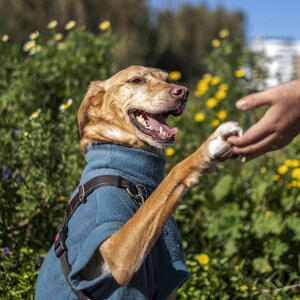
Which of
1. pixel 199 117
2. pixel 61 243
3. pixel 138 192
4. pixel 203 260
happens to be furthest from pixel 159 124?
pixel 199 117

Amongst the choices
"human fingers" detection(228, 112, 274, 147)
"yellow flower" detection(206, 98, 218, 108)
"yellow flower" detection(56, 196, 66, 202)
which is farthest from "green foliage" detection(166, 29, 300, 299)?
"human fingers" detection(228, 112, 274, 147)

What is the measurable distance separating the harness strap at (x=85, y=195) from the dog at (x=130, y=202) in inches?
0.4

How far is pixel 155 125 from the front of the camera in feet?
10.8

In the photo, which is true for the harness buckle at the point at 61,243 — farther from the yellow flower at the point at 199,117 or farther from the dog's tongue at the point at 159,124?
the yellow flower at the point at 199,117

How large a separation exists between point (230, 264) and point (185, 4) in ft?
62.5

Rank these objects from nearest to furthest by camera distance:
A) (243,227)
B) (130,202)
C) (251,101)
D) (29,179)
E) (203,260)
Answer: (251,101)
(130,202)
(203,260)
(29,179)
(243,227)

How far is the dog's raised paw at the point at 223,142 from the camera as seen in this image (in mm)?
2207

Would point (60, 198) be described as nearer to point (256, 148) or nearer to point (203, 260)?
point (203, 260)

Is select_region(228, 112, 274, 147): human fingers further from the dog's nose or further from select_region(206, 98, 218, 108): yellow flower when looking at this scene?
select_region(206, 98, 218, 108): yellow flower

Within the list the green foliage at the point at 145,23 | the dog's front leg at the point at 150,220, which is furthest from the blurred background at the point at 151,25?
the dog's front leg at the point at 150,220

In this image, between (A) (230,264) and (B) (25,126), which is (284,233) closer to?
(A) (230,264)

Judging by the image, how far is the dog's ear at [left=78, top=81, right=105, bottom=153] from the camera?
328 centimetres

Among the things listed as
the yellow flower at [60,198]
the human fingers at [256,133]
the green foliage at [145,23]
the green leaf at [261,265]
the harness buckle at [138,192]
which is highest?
the human fingers at [256,133]

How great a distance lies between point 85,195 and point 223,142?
785 millimetres
